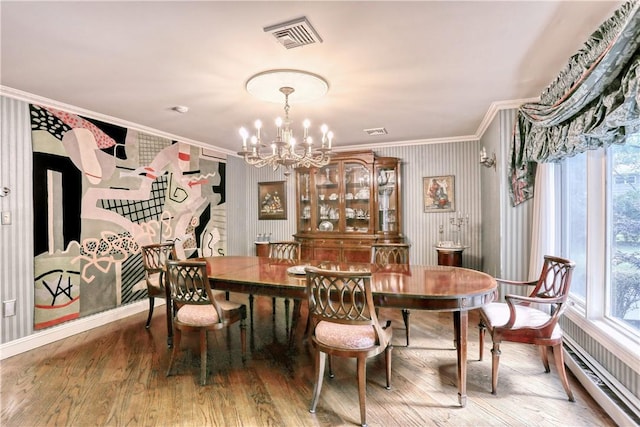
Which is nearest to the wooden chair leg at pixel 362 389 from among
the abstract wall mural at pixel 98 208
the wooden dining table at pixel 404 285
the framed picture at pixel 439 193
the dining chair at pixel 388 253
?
the wooden dining table at pixel 404 285

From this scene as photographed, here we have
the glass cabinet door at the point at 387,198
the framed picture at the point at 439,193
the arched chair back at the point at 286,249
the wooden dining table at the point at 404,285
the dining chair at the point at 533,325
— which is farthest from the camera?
the glass cabinet door at the point at 387,198

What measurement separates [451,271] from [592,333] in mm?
966

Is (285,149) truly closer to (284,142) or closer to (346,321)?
(284,142)

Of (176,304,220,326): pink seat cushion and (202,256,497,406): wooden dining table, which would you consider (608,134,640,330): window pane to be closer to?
(202,256,497,406): wooden dining table

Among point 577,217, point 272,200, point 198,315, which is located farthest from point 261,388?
point 272,200

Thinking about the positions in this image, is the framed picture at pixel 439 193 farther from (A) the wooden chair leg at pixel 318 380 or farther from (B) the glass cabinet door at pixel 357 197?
(A) the wooden chair leg at pixel 318 380

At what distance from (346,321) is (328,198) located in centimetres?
340

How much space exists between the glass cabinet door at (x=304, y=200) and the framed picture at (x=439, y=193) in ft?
5.87

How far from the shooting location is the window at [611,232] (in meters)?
2.00

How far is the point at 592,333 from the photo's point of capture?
2273 mm

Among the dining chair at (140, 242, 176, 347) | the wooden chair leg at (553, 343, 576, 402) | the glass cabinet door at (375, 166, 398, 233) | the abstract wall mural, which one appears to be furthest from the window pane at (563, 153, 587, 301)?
the abstract wall mural

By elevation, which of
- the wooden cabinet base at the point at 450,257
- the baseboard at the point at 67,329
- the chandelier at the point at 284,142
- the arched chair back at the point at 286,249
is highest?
the chandelier at the point at 284,142

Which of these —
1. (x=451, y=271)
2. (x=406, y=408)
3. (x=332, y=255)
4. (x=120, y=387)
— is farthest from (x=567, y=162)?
(x=120, y=387)

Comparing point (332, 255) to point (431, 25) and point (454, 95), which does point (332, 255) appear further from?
point (431, 25)
